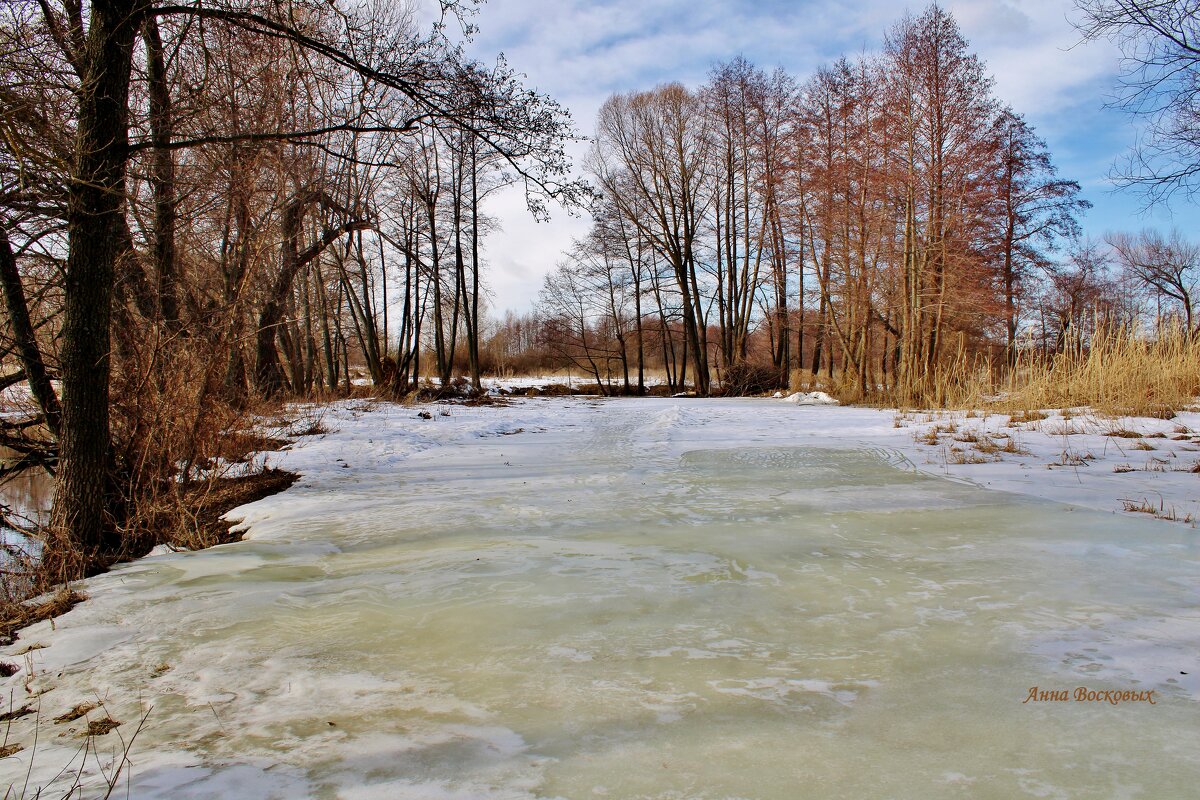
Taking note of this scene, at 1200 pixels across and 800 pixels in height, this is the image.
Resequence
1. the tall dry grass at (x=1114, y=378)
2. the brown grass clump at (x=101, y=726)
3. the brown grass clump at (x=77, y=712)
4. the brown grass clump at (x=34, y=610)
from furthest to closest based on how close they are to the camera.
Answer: the tall dry grass at (x=1114, y=378), the brown grass clump at (x=34, y=610), the brown grass clump at (x=77, y=712), the brown grass clump at (x=101, y=726)

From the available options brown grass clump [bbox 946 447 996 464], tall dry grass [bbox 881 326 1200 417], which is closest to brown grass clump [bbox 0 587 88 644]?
brown grass clump [bbox 946 447 996 464]

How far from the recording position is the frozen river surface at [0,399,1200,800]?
1549 mm

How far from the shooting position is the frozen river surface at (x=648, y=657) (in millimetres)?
1549

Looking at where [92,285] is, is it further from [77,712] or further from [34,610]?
[77,712]

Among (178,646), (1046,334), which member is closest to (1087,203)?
(1046,334)

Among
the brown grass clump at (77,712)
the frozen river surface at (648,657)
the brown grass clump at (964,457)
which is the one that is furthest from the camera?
the brown grass clump at (964,457)

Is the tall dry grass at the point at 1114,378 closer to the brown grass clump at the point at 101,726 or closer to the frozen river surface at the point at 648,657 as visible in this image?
the frozen river surface at the point at 648,657

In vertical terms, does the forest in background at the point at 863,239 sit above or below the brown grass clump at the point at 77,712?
above

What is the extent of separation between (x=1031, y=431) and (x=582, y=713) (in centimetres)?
728

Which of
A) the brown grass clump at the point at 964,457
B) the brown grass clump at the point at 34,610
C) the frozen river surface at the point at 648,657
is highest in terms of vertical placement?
the brown grass clump at the point at 964,457

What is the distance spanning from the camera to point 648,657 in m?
2.18

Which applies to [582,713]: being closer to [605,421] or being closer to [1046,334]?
[605,421]

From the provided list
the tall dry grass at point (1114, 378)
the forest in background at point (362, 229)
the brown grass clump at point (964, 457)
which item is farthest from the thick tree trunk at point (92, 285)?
the tall dry grass at point (1114, 378)

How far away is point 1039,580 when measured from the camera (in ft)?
9.17
